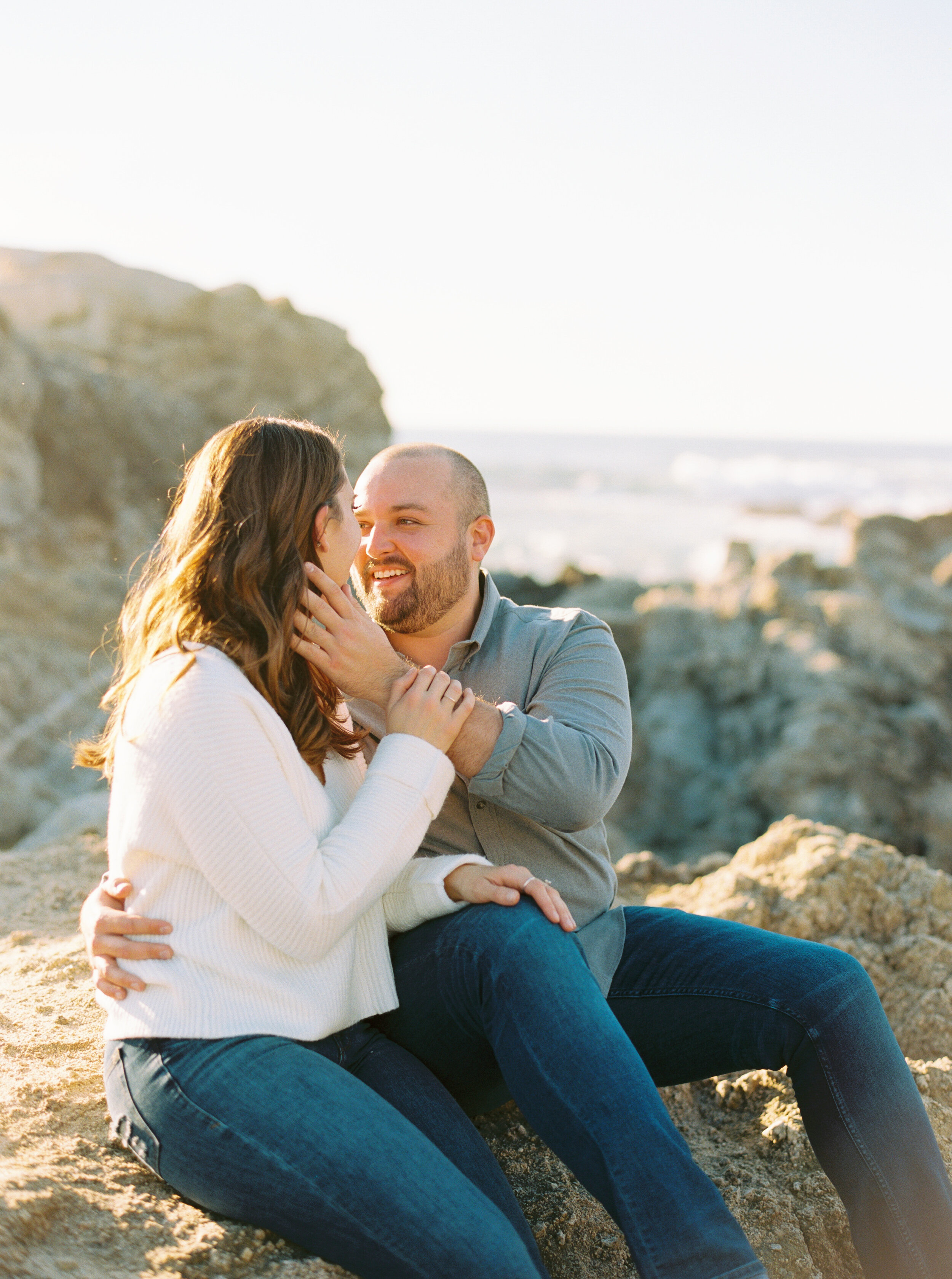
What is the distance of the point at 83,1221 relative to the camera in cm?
221

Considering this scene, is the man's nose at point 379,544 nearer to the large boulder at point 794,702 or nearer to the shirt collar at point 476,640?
the shirt collar at point 476,640

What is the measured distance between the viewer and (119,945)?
7.34ft

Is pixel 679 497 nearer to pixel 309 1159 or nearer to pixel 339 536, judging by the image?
pixel 339 536

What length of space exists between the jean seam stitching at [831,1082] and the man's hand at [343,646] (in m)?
1.13

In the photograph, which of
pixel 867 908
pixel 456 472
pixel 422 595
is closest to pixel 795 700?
pixel 867 908

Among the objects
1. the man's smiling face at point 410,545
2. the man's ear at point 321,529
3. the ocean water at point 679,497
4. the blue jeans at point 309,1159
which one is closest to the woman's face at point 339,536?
the man's ear at point 321,529

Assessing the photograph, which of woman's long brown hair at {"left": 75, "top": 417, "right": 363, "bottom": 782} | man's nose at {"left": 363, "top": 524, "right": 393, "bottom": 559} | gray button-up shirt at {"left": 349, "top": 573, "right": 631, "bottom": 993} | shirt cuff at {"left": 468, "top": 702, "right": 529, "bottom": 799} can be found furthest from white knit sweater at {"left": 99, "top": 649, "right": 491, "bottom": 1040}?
man's nose at {"left": 363, "top": 524, "right": 393, "bottom": 559}

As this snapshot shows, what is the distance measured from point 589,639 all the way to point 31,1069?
6.57ft

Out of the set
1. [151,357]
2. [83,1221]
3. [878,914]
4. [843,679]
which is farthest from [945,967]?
[151,357]

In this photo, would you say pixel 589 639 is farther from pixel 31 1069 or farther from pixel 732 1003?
pixel 31 1069

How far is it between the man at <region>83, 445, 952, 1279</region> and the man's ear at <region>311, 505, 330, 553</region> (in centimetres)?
7

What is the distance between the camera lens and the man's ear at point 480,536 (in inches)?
140

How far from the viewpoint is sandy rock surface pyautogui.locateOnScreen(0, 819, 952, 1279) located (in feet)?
7.20

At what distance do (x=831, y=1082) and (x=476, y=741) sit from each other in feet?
3.95
